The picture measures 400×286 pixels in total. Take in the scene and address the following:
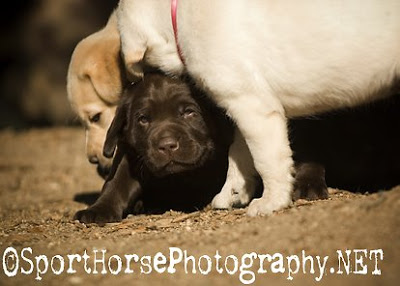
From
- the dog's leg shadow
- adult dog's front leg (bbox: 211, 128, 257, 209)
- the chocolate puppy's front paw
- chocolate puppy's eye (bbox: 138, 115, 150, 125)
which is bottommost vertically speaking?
the dog's leg shadow

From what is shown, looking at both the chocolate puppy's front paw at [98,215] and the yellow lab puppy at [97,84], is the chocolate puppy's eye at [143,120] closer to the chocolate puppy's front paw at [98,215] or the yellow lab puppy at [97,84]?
the yellow lab puppy at [97,84]

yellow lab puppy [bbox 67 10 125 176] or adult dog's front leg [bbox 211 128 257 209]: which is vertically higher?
yellow lab puppy [bbox 67 10 125 176]

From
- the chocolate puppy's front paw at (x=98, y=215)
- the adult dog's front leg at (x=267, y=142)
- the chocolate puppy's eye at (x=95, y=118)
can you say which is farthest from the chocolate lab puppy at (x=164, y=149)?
the adult dog's front leg at (x=267, y=142)

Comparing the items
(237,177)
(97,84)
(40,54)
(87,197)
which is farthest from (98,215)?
(40,54)

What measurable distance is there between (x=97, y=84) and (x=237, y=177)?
153cm

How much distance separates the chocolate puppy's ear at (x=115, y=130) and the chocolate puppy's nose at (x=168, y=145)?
0.54 metres

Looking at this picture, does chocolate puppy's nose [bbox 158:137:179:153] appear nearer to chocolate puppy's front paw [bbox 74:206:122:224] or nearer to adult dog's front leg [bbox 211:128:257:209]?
adult dog's front leg [bbox 211:128:257:209]

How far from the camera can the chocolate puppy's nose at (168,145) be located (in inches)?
194

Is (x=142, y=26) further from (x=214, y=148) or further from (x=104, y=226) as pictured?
(x=104, y=226)

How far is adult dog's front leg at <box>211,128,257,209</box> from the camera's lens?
5.08m

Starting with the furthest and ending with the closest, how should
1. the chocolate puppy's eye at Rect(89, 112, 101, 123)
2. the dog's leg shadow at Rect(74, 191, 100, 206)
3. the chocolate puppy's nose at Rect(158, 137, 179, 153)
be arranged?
1. the dog's leg shadow at Rect(74, 191, 100, 206)
2. the chocolate puppy's eye at Rect(89, 112, 101, 123)
3. the chocolate puppy's nose at Rect(158, 137, 179, 153)

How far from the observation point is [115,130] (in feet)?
17.5

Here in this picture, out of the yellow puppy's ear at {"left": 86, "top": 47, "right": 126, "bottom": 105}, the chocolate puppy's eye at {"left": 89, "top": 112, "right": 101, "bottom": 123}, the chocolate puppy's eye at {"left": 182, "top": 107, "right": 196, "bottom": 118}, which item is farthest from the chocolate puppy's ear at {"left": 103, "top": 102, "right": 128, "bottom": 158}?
the chocolate puppy's eye at {"left": 89, "top": 112, "right": 101, "bottom": 123}

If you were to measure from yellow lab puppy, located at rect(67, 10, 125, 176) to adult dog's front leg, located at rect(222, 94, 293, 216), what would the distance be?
1.56 metres
